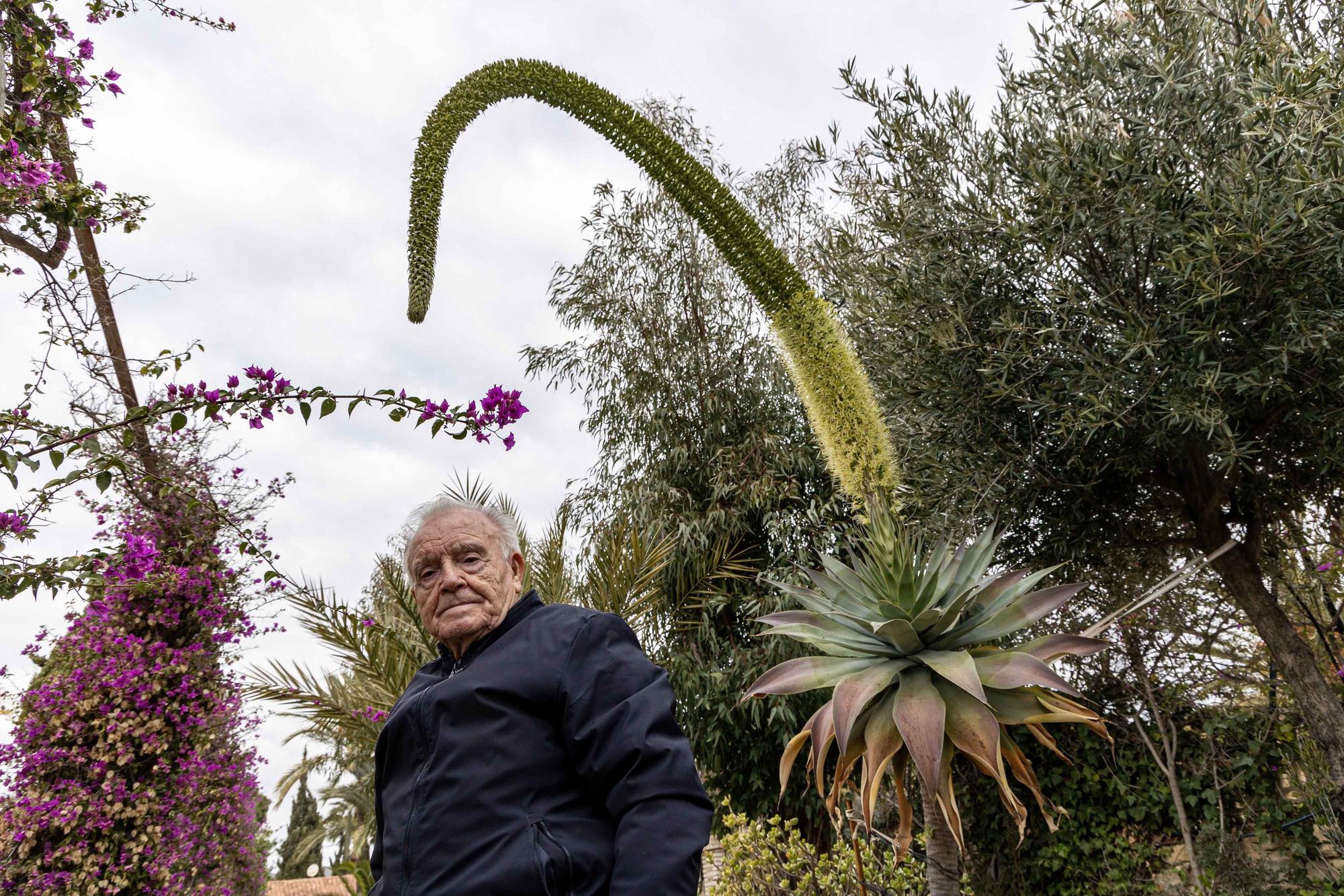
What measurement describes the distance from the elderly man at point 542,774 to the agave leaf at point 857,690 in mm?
1708

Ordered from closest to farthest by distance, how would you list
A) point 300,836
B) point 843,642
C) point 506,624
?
point 506,624 → point 843,642 → point 300,836

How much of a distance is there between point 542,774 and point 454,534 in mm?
608

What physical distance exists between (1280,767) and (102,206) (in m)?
7.73

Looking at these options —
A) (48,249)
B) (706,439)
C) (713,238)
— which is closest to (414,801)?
(713,238)

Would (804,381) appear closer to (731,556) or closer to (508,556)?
(508,556)

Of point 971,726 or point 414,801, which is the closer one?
point 414,801

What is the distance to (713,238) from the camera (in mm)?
2859

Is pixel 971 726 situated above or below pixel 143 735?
below

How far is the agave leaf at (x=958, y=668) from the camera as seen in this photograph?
117 inches

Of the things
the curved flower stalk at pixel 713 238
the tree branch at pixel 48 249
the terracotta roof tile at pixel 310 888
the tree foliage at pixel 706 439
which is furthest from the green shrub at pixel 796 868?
the terracotta roof tile at pixel 310 888

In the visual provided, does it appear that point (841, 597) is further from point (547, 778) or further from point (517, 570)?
point (547, 778)

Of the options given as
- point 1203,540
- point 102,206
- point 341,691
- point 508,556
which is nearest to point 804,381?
point 508,556

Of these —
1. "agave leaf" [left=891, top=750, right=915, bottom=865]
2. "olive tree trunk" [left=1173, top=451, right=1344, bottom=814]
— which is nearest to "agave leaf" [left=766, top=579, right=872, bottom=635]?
"agave leaf" [left=891, top=750, right=915, bottom=865]

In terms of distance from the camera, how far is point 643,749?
142 centimetres
